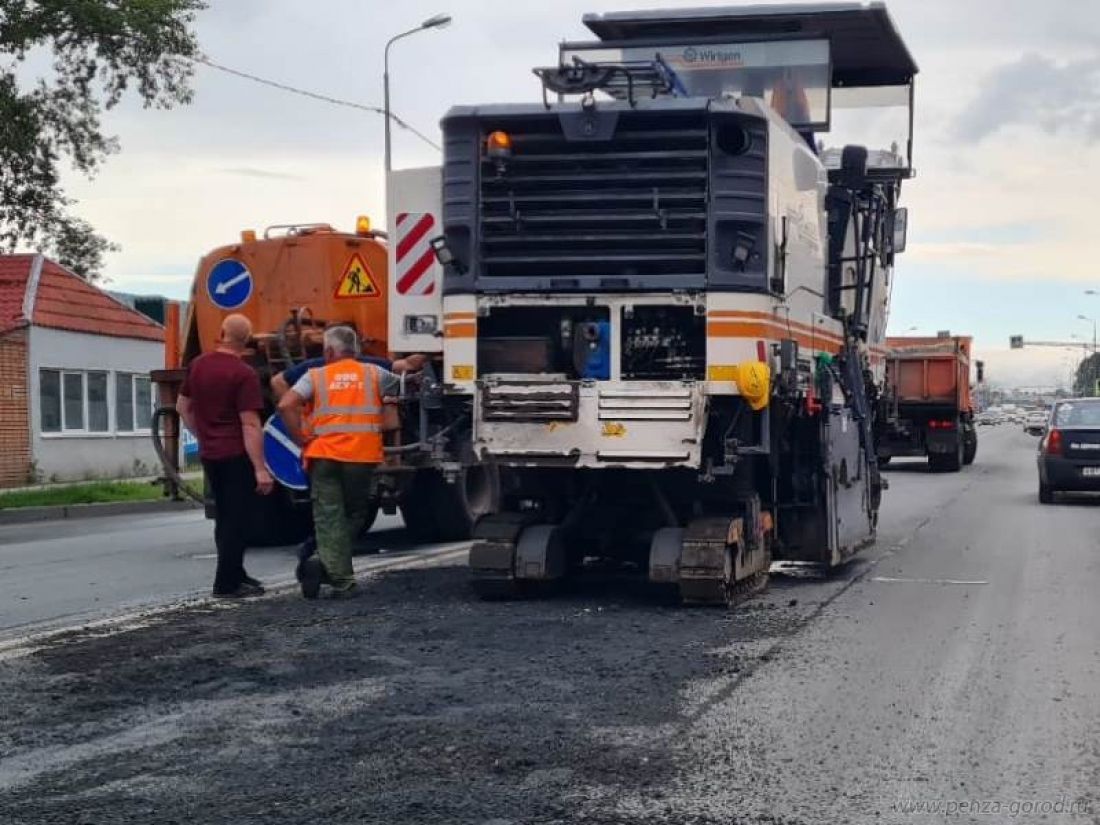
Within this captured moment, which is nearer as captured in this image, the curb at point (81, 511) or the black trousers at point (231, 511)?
the black trousers at point (231, 511)

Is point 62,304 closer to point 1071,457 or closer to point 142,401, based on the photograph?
point 142,401

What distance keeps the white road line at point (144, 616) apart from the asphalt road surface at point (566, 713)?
116 millimetres

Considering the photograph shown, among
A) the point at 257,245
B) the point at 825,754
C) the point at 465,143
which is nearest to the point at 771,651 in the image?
the point at 825,754

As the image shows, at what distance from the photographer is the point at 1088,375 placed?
140 meters

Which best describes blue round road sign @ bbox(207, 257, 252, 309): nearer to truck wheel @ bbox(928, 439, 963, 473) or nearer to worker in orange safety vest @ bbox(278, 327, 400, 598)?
worker in orange safety vest @ bbox(278, 327, 400, 598)

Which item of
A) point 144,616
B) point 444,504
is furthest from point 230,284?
point 144,616

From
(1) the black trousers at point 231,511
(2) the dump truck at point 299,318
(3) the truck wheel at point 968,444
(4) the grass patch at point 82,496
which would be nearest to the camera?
(1) the black trousers at point 231,511

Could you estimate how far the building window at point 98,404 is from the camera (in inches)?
1169

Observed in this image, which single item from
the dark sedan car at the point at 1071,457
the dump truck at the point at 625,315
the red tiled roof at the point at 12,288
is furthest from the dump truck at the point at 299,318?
the red tiled roof at the point at 12,288

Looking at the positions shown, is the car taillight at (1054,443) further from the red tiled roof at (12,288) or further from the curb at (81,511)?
the red tiled roof at (12,288)

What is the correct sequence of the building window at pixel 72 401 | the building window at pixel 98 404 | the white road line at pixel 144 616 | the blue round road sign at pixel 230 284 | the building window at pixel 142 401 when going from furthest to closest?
the building window at pixel 142 401
the building window at pixel 98 404
the building window at pixel 72 401
the blue round road sign at pixel 230 284
the white road line at pixel 144 616

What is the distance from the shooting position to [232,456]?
968 cm

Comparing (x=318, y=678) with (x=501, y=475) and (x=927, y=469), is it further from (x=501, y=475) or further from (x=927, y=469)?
(x=927, y=469)
